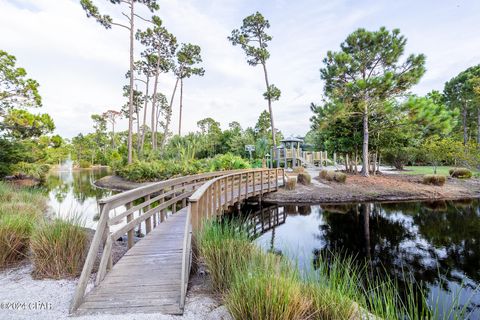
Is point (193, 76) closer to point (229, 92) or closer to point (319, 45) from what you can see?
point (229, 92)

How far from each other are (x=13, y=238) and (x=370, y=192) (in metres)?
12.5

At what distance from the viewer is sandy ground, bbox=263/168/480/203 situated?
11.1 meters

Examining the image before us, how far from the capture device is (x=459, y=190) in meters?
12.0

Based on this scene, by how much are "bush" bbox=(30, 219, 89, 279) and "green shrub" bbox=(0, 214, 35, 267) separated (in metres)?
0.60

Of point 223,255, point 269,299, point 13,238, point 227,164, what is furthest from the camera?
point 227,164

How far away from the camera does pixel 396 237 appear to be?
6.86 meters

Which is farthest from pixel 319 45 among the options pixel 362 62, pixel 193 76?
pixel 193 76

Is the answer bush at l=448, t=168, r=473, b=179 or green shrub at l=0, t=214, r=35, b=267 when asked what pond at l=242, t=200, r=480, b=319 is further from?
bush at l=448, t=168, r=473, b=179

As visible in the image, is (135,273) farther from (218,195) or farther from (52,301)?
(218,195)

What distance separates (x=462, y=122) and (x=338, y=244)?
33726mm

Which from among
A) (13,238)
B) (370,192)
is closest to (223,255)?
(13,238)

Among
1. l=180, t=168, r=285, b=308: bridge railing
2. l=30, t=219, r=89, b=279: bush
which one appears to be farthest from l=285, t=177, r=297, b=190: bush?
l=30, t=219, r=89, b=279: bush

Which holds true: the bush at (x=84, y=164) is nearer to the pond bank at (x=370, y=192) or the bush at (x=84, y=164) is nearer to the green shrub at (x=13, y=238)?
the pond bank at (x=370, y=192)

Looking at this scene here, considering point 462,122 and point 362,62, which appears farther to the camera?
point 462,122
